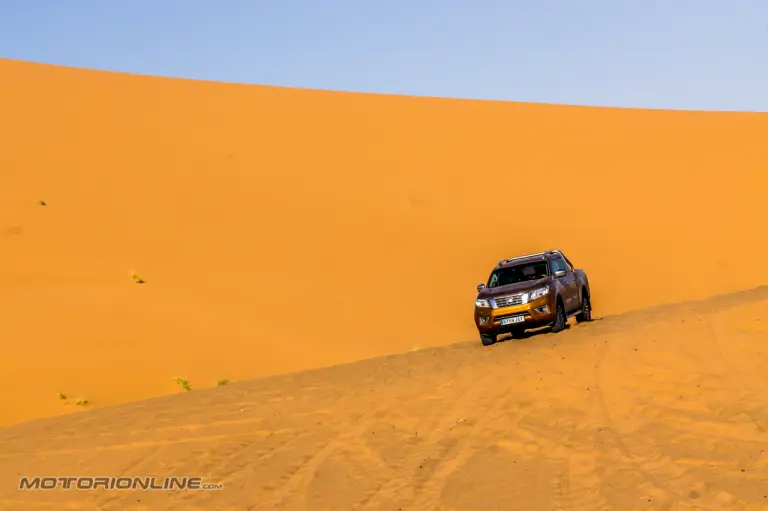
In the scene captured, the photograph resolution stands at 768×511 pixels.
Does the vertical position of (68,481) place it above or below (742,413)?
above

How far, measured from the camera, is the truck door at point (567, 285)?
1719 cm

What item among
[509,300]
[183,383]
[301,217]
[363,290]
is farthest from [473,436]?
[301,217]

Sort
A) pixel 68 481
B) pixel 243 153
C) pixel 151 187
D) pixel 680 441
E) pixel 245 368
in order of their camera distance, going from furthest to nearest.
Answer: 1. pixel 243 153
2. pixel 151 187
3. pixel 245 368
4. pixel 68 481
5. pixel 680 441

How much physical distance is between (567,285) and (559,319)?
1061 mm

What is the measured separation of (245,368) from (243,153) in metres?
17.0

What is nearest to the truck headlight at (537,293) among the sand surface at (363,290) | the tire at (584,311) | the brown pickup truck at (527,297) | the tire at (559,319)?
the brown pickup truck at (527,297)

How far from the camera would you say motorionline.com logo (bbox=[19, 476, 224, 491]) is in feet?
28.9

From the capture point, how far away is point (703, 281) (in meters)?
29.8

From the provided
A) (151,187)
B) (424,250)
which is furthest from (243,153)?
(424,250)

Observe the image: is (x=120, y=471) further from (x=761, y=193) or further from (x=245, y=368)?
(x=761, y=193)

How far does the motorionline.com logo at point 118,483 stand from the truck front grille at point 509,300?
27.4ft

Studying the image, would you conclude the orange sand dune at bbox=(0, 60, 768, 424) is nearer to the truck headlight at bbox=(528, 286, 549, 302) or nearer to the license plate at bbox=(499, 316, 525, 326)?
the license plate at bbox=(499, 316, 525, 326)

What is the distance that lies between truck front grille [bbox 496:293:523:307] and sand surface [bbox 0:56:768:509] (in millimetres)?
684

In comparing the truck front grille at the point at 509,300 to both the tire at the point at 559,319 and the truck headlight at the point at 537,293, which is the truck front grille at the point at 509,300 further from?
the tire at the point at 559,319
